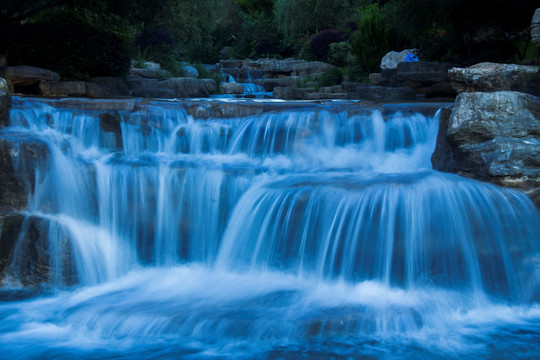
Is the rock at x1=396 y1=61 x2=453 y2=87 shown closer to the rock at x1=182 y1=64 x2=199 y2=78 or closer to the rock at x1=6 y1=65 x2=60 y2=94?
the rock at x1=6 y1=65 x2=60 y2=94

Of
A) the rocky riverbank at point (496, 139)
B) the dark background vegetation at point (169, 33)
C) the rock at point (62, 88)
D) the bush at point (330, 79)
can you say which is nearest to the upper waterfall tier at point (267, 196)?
the rocky riverbank at point (496, 139)

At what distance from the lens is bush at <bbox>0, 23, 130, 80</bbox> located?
1223 centimetres

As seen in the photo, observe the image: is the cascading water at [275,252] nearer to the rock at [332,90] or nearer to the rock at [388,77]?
the rock at [388,77]

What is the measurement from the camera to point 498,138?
6.11 m

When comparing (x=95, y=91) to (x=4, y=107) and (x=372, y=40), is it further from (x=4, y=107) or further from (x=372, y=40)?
(x=372, y=40)

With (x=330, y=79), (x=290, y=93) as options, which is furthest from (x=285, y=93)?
(x=330, y=79)

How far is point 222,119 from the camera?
315 inches

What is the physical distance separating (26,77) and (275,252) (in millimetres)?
7837

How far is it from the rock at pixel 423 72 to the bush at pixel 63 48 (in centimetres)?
709

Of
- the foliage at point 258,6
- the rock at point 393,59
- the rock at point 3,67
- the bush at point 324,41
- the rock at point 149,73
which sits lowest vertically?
the rock at point 3,67

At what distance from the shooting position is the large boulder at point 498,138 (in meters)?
5.87

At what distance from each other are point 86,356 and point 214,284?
1654 millimetres

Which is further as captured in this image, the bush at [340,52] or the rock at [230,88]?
the bush at [340,52]

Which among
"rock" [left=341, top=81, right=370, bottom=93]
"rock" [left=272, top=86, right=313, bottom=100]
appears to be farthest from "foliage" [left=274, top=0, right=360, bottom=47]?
"rock" [left=341, top=81, right=370, bottom=93]
